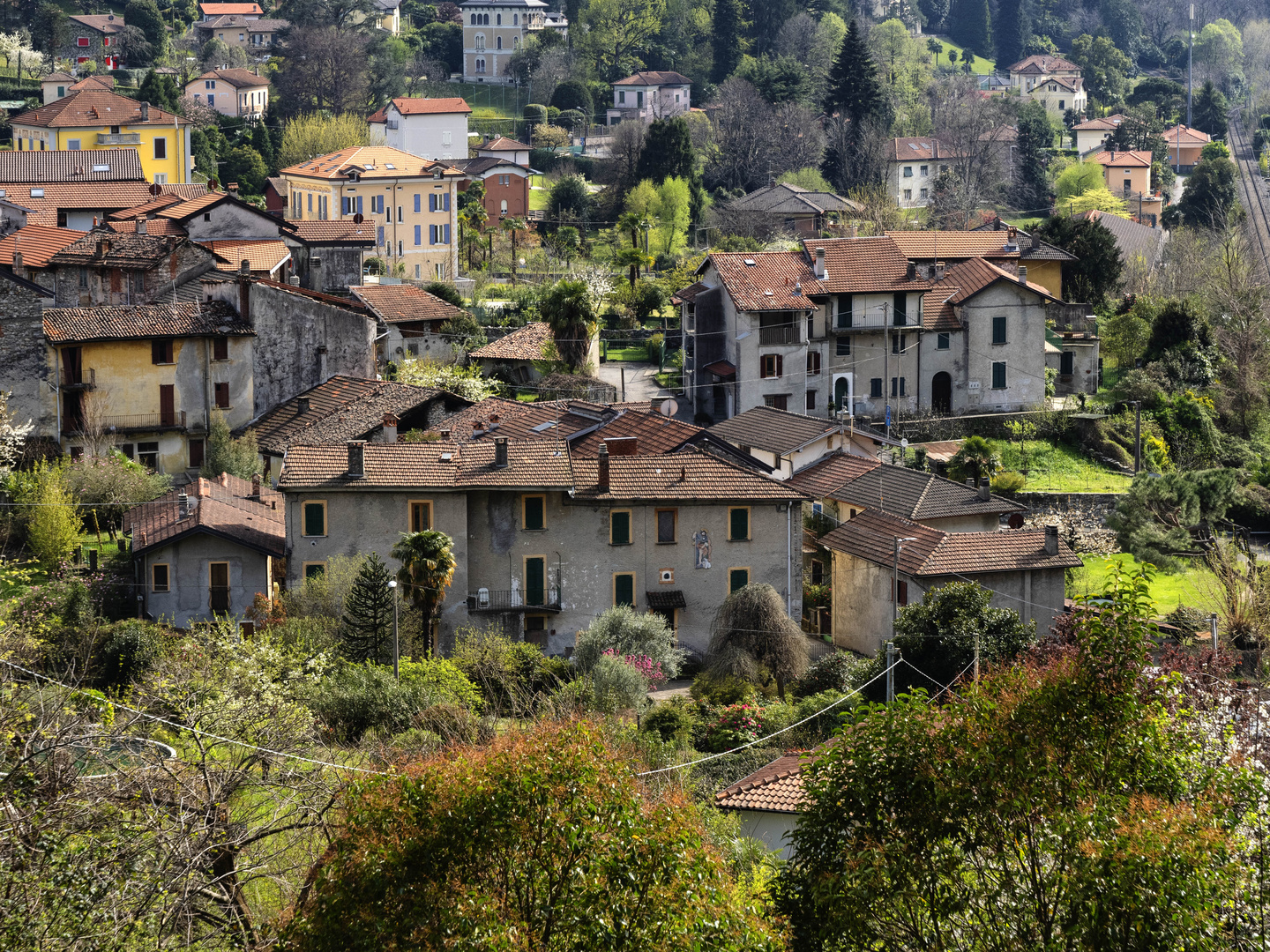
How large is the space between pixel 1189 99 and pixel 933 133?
1042 inches

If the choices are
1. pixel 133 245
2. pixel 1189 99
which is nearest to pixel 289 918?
pixel 133 245

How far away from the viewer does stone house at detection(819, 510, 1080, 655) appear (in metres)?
35.6

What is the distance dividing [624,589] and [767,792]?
12975 millimetres

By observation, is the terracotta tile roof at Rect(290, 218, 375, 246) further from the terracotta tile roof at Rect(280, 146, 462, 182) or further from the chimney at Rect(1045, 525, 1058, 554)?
the chimney at Rect(1045, 525, 1058, 554)

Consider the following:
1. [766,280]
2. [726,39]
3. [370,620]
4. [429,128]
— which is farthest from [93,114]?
[726,39]

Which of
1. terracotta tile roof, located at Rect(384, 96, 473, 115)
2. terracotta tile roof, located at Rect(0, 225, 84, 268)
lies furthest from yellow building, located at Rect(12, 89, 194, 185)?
terracotta tile roof, located at Rect(0, 225, 84, 268)

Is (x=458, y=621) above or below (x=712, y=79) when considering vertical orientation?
below

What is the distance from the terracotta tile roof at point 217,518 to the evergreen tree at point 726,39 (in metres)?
80.3

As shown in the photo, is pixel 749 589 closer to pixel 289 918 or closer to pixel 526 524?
pixel 526 524

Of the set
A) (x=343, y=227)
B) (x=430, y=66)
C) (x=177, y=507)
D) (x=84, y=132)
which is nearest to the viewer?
(x=177, y=507)

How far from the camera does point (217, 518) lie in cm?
3666

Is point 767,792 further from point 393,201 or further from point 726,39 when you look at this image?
point 726,39

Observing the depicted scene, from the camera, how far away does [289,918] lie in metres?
14.6

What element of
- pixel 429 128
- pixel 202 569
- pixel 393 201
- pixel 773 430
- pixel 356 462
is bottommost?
pixel 202 569
